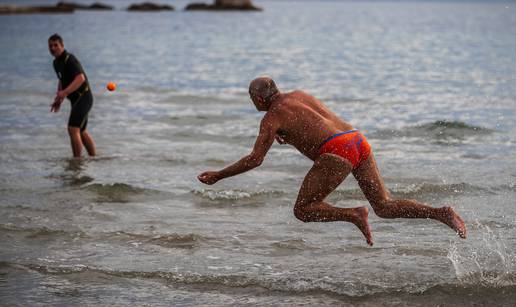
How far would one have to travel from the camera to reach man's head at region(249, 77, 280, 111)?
648 centimetres

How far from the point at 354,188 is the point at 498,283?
13.3ft

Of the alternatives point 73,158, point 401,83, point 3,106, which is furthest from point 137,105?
point 401,83

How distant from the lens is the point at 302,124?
21.1ft

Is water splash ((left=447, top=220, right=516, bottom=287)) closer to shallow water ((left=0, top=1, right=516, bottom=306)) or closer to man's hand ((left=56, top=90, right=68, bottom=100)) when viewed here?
shallow water ((left=0, top=1, right=516, bottom=306))

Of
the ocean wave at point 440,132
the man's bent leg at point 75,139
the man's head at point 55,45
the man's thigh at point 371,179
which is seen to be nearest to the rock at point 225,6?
the ocean wave at point 440,132

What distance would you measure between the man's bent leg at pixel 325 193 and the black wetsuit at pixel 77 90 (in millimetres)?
6144

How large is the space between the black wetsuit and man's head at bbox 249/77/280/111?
5.82 metres

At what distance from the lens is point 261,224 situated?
8.75 m

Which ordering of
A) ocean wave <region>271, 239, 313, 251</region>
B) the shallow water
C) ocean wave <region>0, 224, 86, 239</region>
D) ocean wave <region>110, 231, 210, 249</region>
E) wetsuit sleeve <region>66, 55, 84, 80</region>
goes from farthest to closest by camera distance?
wetsuit sleeve <region>66, 55, 84, 80</region>, ocean wave <region>0, 224, 86, 239</region>, ocean wave <region>110, 231, 210, 249</region>, ocean wave <region>271, 239, 313, 251</region>, the shallow water

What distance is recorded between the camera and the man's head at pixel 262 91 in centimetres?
648

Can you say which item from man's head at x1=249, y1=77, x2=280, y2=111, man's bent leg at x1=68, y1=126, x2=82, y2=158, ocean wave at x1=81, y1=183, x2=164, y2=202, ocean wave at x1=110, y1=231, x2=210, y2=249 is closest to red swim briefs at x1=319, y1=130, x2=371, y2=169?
man's head at x1=249, y1=77, x2=280, y2=111

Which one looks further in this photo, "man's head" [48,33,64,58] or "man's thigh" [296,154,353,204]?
"man's head" [48,33,64,58]

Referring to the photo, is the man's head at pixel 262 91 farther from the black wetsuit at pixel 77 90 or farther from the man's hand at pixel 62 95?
the black wetsuit at pixel 77 90

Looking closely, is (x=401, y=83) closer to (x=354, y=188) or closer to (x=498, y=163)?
(x=498, y=163)
